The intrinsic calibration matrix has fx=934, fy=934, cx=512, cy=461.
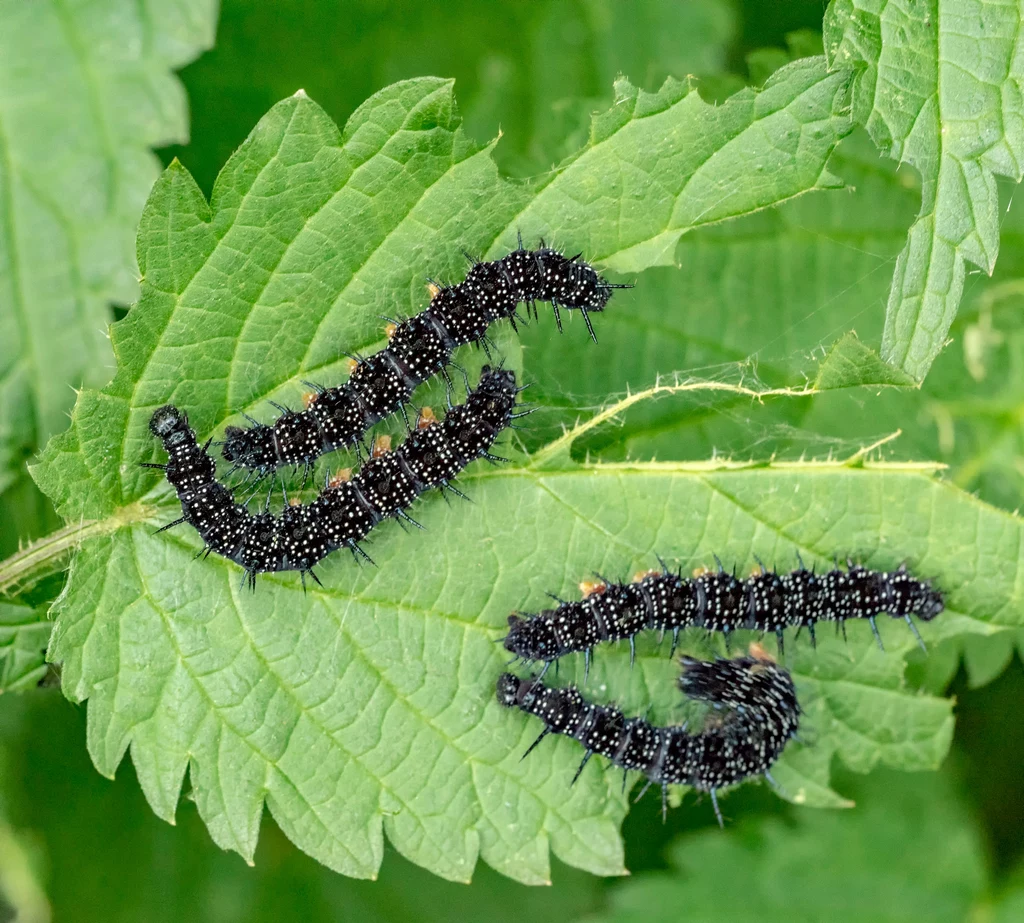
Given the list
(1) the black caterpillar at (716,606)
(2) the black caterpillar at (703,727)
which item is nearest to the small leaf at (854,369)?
(1) the black caterpillar at (716,606)

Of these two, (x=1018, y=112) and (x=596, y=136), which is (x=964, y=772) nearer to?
(x=1018, y=112)

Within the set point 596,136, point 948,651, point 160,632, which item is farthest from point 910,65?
point 160,632

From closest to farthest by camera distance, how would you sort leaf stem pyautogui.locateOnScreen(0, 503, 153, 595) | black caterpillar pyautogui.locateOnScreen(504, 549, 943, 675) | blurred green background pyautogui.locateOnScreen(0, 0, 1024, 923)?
1. leaf stem pyautogui.locateOnScreen(0, 503, 153, 595)
2. black caterpillar pyautogui.locateOnScreen(504, 549, 943, 675)
3. blurred green background pyautogui.locateOnScreen(0, 0, 1024, 923)

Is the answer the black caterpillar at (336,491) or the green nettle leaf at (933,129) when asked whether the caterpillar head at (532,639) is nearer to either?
the black caterpillar at (336,491)

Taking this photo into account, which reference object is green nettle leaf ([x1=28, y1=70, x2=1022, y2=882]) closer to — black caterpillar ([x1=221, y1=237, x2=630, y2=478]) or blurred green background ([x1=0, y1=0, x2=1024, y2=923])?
black caterpillar ([x1=221, y1=237, x2=630, y2=478])

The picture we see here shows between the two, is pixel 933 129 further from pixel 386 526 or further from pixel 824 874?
pixel 824 874

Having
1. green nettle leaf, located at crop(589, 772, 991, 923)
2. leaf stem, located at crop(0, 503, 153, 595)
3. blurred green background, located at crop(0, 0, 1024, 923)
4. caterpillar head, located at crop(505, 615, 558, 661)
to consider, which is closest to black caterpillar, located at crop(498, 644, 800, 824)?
caterpillar head, located at crop(505, 615, 558, 661)

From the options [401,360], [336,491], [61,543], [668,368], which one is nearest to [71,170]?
[61,543]
